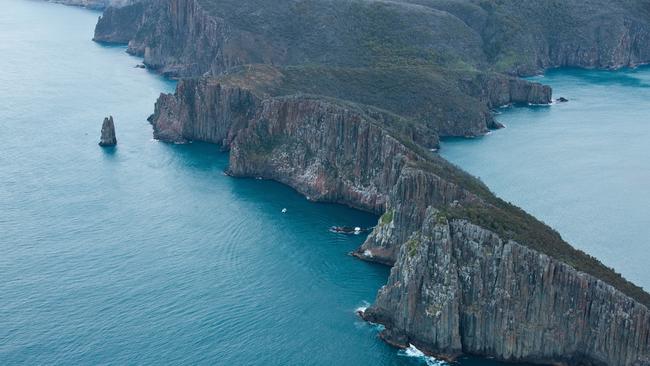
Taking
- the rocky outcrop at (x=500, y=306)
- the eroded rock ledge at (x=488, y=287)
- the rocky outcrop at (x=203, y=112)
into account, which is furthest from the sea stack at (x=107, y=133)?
the rocky outcrop at (x=500, y=306)

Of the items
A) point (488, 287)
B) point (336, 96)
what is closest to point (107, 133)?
point (336, 96)

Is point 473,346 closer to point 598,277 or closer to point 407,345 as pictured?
point 407,345

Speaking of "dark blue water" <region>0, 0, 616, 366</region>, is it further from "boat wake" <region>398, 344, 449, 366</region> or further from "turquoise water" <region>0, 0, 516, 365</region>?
"boat wake" <region>398, 344, 449, 366</region>

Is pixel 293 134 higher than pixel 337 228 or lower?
higher

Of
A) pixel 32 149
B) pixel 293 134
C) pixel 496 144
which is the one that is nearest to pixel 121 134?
pixel 32 149

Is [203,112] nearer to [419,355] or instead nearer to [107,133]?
[107,133]

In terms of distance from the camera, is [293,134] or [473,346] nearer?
[473,346]
